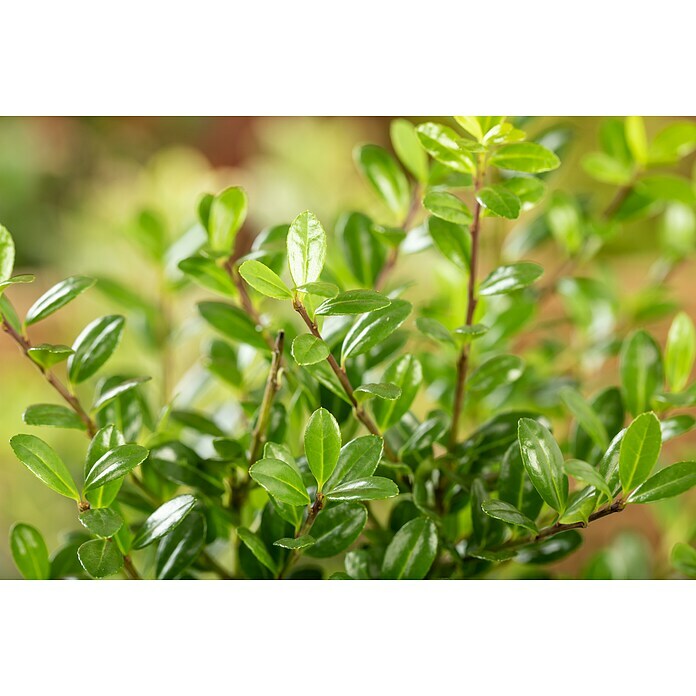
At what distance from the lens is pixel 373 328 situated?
0.35 metres

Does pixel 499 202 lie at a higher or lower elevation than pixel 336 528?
higher

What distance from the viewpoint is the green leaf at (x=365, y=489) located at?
0.31 metres

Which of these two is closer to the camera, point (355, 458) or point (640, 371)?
point (355, 458)

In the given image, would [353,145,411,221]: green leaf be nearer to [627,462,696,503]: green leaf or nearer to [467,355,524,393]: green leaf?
[467,355,524,393]: green leaf

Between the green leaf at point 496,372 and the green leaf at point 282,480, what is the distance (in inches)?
5.5

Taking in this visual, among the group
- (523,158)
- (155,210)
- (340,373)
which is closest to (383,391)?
(340,373)

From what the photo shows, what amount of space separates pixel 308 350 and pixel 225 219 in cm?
14

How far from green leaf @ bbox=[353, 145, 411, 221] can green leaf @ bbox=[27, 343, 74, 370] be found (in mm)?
211

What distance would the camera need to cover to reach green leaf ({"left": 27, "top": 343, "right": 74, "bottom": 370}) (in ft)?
1.15

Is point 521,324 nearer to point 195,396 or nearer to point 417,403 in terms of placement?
point 195,396

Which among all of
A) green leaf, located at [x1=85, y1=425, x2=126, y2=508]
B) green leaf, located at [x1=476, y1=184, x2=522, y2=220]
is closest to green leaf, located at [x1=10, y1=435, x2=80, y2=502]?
green leaf, located at [x1=85, y1=425, x2=126, y2=508]

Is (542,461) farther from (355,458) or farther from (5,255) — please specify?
(5,255)
